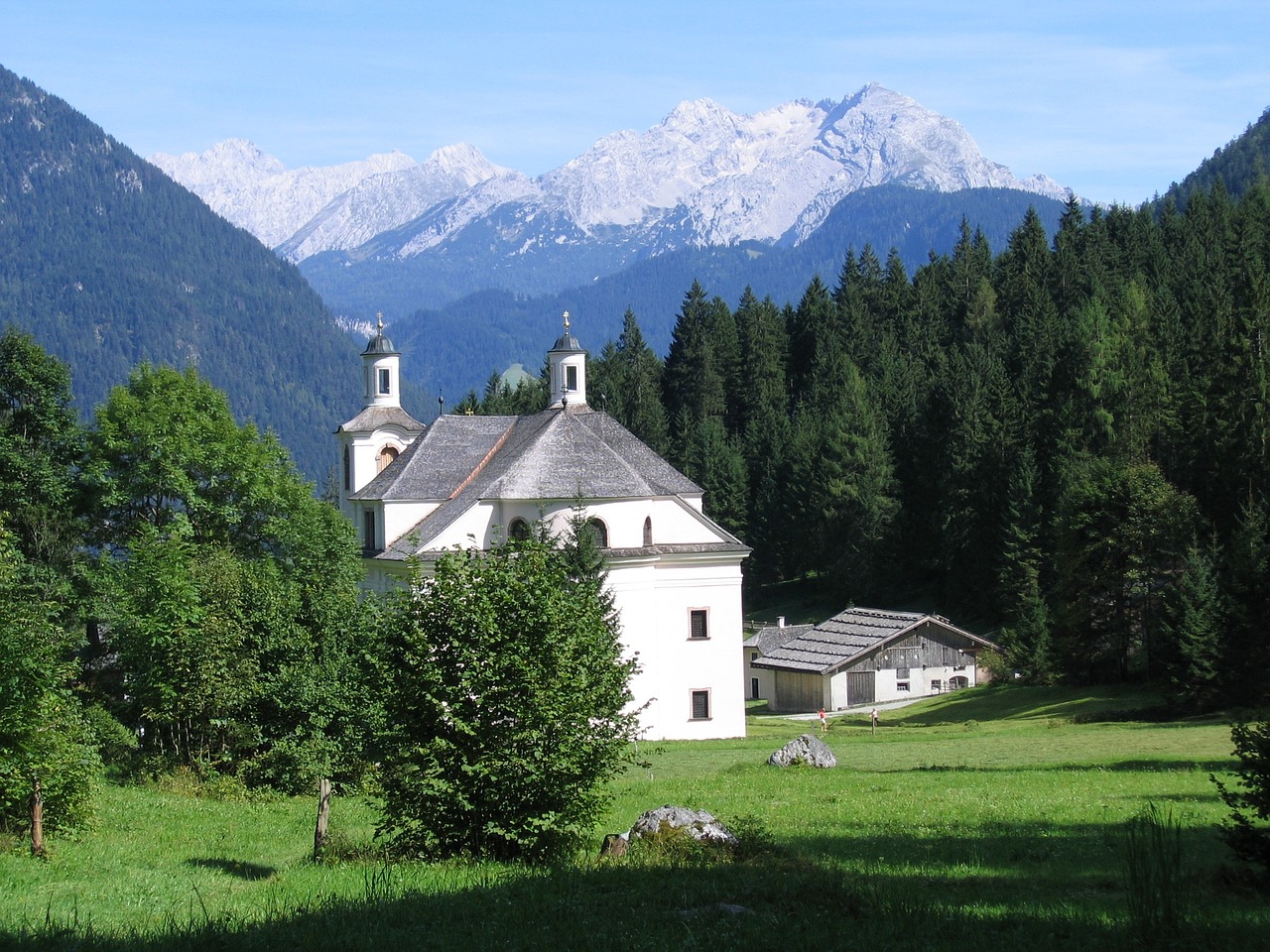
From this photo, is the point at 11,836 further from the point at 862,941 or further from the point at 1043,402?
the point at 1043,402

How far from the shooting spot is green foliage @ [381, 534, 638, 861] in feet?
50.8

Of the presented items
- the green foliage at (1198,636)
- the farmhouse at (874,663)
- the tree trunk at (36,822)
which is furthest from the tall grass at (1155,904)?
the farmhouse at (874,663)

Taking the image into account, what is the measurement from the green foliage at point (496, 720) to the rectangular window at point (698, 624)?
29.9 metres

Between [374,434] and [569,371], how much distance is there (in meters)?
10.5

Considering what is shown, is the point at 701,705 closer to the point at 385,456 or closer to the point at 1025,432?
the point at 385,456

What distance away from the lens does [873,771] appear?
101 ft

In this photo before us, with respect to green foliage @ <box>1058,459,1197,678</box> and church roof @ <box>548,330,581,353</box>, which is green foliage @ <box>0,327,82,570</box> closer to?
church roof @ <box>548,330,581,353</box>

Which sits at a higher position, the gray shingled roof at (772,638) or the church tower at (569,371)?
the church tower at (569,371)

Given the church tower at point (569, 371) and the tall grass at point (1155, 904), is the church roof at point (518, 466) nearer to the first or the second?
the church tower at point (569, 371)

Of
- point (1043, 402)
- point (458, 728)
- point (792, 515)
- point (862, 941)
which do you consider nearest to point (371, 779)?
point (458, 728)

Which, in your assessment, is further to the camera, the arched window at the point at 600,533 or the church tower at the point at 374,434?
the church tower at the point at 374,434

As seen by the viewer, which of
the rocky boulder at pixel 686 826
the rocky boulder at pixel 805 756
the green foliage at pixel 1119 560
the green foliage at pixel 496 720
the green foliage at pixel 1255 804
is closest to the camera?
the green foliage at pixel 1255 804

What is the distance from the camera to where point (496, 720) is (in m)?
15.6

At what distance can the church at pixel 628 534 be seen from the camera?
1736 inches
